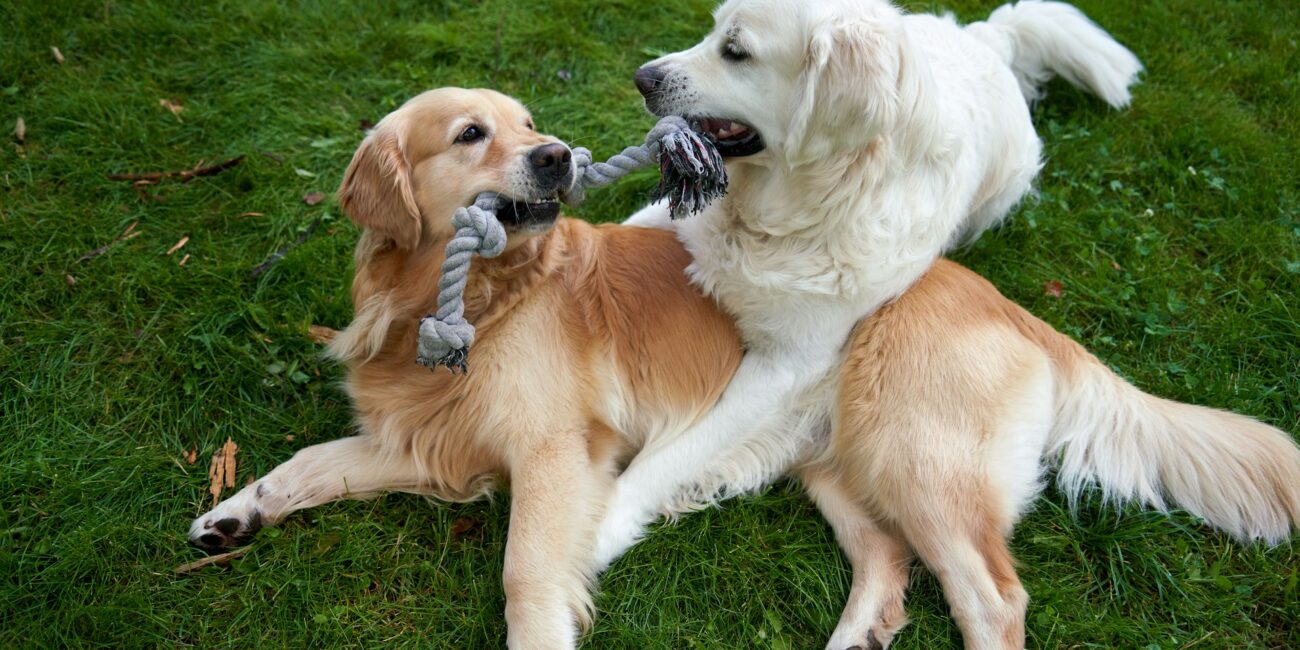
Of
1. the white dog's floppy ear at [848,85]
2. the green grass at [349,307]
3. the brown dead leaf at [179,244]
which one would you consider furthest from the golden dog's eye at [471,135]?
the brown dead leaf at [179,244]

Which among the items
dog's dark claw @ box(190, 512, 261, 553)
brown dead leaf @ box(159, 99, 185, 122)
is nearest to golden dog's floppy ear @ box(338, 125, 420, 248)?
dog's dark claw @ box(190, 512, 261, 553)

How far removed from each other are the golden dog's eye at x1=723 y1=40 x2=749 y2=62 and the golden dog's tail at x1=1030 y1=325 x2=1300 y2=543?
1507mm

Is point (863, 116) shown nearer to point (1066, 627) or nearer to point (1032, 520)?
point (1032, 520)

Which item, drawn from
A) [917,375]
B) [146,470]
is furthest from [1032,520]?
[146,470]

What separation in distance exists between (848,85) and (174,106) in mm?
3768

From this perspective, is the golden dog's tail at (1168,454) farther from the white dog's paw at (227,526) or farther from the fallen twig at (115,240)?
the fallen twig at (115,240)

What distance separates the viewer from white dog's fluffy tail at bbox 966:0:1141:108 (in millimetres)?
4391

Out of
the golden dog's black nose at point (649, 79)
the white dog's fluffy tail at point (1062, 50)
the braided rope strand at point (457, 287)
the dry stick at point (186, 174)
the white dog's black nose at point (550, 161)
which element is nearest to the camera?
the braided rope strand at point (457, 287)

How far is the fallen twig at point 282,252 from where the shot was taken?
3812 millimetres

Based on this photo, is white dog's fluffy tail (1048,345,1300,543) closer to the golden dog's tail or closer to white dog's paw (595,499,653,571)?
the golden dog's tail

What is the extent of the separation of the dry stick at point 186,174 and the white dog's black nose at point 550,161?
2.28m

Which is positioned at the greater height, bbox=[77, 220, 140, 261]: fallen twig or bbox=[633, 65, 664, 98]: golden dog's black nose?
bbox=[633, 65, 664, 98]: golden dog's black nose

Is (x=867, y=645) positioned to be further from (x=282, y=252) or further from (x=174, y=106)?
(x=174, y=106)

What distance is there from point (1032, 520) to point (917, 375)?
2.36ft
